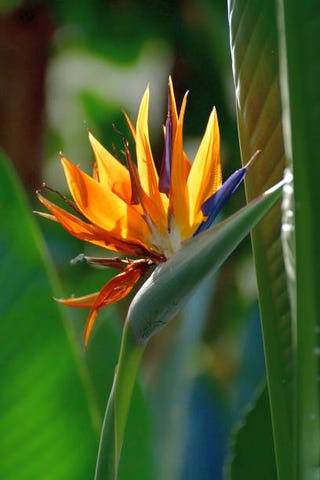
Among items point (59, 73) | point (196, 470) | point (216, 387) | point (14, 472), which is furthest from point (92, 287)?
point (59, 73)

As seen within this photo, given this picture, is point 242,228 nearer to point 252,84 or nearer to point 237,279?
point 252,84

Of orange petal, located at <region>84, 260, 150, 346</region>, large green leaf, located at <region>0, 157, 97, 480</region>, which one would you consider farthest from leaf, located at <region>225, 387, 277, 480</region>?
orange petal, located at <region>84, 260, 150, 346</region>

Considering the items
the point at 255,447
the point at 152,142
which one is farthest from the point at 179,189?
the point at 152,142

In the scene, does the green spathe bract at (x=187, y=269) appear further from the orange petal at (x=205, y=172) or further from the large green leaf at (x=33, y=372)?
the large green leaf at (x=33, y=372)

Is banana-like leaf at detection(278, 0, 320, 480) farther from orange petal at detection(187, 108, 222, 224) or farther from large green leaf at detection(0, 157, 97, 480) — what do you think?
large green leaf at detection(0, 157, 97, 480)

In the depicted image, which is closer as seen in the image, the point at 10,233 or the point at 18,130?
the point at 10,233
